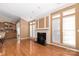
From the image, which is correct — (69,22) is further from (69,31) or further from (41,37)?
(41,37)

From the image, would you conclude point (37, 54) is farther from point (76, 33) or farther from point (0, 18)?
point (0, 18)

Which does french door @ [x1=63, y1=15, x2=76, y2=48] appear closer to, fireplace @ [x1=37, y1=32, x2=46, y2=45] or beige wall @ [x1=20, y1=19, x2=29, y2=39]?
fireplace @ [x1=37, y1=32, x2=46, y2=45]

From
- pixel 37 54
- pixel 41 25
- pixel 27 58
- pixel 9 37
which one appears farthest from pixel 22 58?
pixel 41 25

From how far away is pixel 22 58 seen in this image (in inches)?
132

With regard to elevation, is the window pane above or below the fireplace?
above

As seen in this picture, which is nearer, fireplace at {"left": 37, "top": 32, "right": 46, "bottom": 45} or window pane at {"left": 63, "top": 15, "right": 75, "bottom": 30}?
window pane at {"left": 63, "top": 15, "right": 75, "bottom": 30}

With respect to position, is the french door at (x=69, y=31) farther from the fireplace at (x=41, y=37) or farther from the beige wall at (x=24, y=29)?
the beige wall at (x=24, y=29)

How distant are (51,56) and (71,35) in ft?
3.37

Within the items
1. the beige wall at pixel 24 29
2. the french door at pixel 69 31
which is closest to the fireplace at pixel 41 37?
the beige wall at pixel 24 29

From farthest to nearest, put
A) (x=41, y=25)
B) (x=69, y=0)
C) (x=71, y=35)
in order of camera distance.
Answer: (x=41, y=25), (x=71, y=35), (x=69, y=0)

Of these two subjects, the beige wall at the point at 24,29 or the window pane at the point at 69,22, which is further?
the beige wall at the point at 24,29

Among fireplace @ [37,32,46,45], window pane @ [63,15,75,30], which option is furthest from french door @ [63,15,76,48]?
fireplace @ [37,32,46,45]

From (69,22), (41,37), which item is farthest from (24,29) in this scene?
(69,22)

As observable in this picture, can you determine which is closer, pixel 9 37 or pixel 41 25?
pixel 9 37
